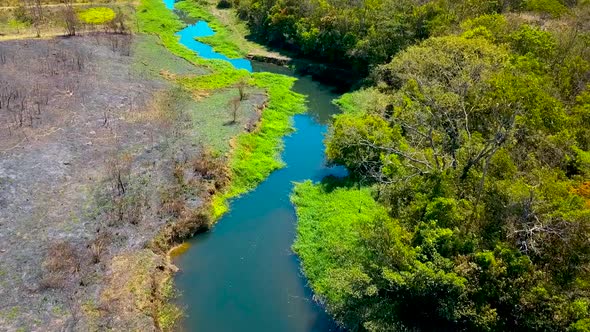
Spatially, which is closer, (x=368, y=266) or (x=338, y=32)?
(x=368, y=266)

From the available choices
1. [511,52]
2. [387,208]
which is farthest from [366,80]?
[387,208]

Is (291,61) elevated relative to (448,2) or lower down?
lower down

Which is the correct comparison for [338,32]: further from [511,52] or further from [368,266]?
[368,266]


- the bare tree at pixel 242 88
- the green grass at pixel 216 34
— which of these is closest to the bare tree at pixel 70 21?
the green grass at pixel 216 34

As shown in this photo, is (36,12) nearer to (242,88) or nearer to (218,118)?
(242,88)

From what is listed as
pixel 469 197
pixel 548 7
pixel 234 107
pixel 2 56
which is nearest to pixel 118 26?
pixel 2 56
